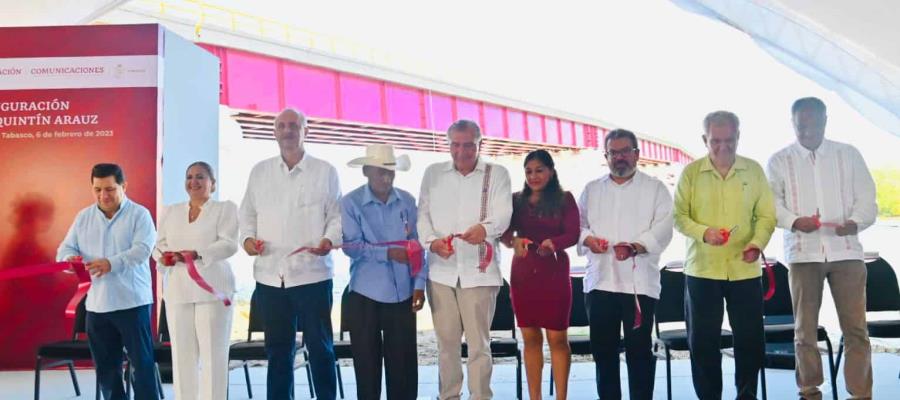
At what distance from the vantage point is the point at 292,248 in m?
3.10

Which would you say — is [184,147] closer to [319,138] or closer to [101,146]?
[101,146]

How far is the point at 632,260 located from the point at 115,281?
97.8 inches

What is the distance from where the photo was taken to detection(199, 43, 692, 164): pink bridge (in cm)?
798

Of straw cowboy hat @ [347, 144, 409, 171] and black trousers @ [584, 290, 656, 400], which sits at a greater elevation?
straw cowboy hat @ [347, 144, 409, 171]

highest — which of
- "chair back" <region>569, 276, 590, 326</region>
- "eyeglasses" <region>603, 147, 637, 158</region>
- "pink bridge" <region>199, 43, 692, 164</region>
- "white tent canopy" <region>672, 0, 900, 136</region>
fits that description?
"pink bridge" <region>199, 43, 692, 164</region>

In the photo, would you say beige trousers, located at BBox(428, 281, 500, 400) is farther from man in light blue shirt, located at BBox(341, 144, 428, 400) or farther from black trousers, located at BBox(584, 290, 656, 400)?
black trousers, located at BBox(584, 290, 656, 400)

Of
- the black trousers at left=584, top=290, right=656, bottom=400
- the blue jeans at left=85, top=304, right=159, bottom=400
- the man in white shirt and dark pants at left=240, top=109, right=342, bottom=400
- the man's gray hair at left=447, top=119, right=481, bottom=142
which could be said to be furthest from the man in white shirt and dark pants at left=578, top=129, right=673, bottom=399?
the blue jeans at left=85, top=304, right=159, bottom=400

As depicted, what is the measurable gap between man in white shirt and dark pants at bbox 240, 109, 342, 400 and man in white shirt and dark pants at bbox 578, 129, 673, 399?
1241mm

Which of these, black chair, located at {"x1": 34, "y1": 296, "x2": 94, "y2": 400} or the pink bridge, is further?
the pink bridge

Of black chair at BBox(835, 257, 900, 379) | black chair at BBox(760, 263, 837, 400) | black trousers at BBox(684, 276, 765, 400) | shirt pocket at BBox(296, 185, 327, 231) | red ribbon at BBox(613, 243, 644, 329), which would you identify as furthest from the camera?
black chair at BBox(835, 257, 900, 379)

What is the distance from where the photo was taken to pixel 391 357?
3.12 m

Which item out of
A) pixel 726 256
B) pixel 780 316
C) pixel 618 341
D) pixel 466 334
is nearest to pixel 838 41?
pixel 780 316

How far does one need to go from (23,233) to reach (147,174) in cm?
105

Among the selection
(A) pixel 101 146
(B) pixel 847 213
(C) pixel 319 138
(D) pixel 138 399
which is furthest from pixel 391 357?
(C) pixel 319 138
